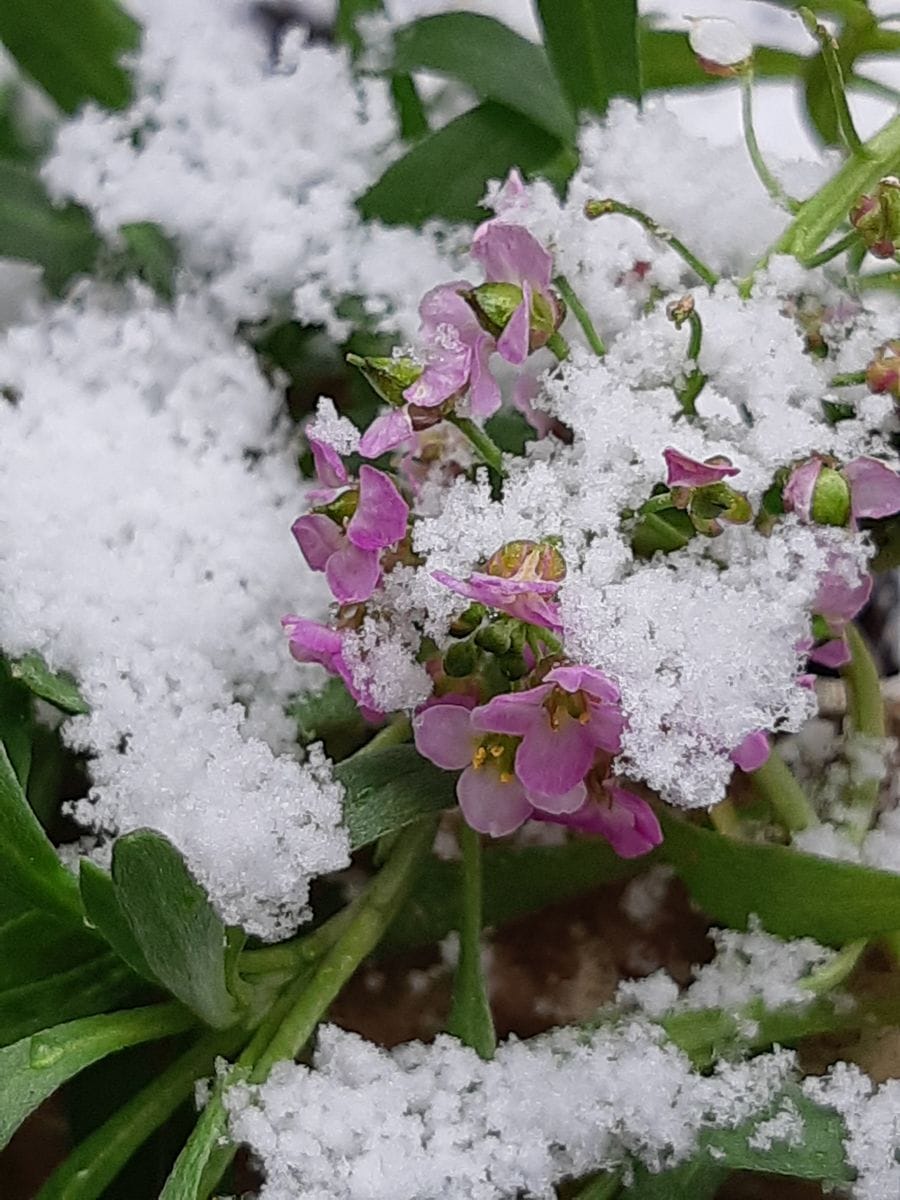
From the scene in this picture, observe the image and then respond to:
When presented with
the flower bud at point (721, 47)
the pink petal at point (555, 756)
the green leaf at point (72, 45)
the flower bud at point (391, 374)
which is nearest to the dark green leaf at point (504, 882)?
the pink petal at point (555, 756)

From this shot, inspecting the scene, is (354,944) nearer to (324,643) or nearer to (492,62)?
(324,643)

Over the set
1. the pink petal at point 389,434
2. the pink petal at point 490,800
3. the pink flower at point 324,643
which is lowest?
the pink petal at point 490,800

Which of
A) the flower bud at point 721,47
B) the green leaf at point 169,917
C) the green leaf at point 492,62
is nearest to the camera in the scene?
the green leaf at point 169,917

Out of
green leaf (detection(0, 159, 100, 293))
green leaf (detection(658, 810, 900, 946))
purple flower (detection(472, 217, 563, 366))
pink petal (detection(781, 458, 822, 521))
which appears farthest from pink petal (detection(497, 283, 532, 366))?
green leaf (detection(0, 159, 100, 293))

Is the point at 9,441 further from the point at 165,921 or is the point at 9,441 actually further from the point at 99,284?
the point at 165,921

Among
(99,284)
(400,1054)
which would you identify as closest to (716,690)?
(400,1054)

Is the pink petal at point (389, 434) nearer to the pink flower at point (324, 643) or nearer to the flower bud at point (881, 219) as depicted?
the pink flower at point (324, 643)
